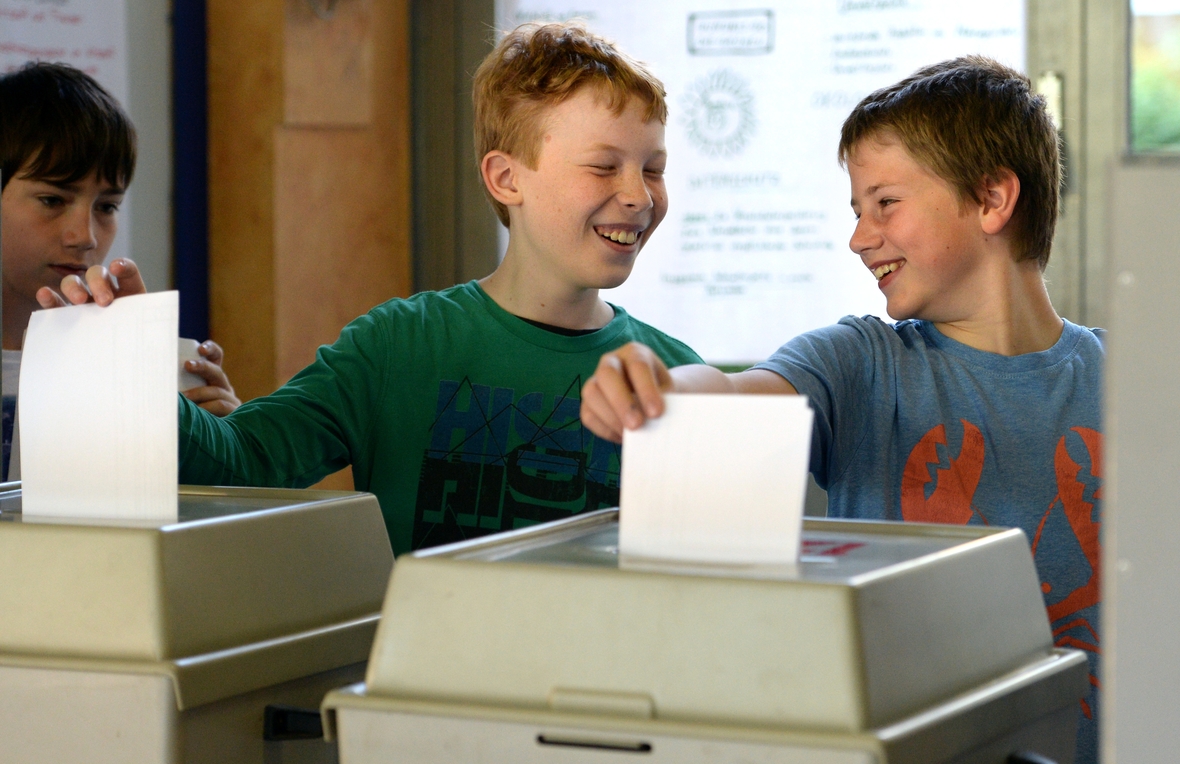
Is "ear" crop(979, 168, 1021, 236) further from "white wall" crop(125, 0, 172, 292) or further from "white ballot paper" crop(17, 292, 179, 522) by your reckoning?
"white wall" crop(125, 0, 172, 292)

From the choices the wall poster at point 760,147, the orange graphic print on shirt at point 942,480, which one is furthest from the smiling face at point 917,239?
the wall poster at point 760,147

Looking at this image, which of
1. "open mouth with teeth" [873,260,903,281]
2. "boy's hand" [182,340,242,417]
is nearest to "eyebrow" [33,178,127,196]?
"boy's hand" [182,340,242,417]

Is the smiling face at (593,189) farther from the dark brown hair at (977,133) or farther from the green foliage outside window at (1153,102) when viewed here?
the green foliage outside window at (1153,102)

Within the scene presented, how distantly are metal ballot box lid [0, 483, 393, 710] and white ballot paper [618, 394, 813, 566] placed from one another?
9.1 inches

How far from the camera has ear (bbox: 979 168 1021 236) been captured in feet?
4.26

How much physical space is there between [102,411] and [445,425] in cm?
57

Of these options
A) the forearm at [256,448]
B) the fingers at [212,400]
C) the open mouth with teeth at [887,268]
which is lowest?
the forearm at [256,448]

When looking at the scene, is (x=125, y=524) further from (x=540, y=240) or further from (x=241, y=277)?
(x=241, y=277)

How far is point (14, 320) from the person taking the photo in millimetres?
1570

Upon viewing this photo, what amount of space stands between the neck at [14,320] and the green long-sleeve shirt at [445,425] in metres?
0.44

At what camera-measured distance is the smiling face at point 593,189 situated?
1.38m

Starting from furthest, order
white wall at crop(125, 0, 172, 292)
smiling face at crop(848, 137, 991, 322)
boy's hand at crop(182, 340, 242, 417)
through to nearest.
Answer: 1. white wall at crop(125, 0, 172, 292)
2. boy's hand at crop(182, 340, 242, 417)
3. smiling face at crop(848, 137, 991, 322)

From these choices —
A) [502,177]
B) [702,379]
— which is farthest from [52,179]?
[702,379]

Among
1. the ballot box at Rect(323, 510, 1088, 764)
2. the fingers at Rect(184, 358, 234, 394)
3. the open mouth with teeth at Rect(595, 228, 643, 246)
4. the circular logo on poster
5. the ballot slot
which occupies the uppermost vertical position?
the circular logo on poster
